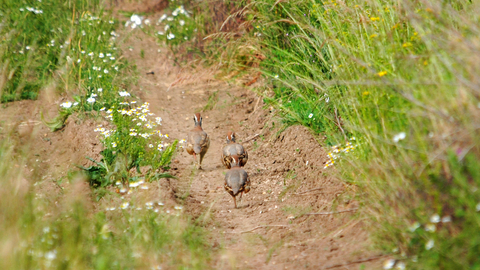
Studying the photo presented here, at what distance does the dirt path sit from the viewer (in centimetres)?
450

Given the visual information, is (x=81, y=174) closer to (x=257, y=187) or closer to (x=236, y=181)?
(x=236, y=181)

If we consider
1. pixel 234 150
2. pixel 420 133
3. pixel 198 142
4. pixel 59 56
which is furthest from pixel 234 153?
pixel 59 56

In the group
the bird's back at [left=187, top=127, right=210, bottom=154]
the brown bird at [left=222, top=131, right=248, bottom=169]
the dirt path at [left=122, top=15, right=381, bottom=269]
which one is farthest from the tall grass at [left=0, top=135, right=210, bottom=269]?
the bird's back at [left=187, top=127, right=210, bottom=154]

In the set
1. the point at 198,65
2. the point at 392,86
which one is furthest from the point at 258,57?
the point at 392,86

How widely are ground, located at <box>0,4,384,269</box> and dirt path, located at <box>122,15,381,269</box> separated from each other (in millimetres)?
14

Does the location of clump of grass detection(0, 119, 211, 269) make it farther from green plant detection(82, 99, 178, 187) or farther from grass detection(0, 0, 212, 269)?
green plant detection(82, 99, 178, 187)

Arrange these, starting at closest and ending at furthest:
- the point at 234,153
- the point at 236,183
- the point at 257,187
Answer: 1. the point at 236,183
2. the point at 257,187
3. the point at 234,153

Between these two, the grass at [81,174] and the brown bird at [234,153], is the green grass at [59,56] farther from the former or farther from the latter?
the brown bird at [234,153]

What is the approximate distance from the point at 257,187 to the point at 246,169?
0.63 m

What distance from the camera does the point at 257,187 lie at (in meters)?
6.67

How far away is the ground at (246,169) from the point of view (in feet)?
15.0

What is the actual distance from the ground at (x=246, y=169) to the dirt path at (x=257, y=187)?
0.01 metres

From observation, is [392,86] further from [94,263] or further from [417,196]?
[94,263]

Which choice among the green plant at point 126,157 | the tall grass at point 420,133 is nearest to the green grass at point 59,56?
the green plant at point 126,157
